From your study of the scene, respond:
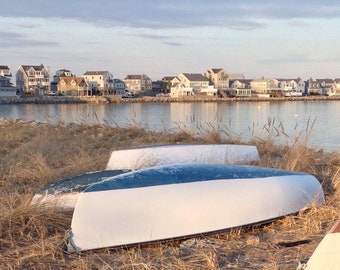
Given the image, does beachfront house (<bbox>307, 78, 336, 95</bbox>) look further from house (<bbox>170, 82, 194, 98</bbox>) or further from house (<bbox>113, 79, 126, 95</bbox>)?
house (<bbox>113, 79, 126, 95</bbox>)

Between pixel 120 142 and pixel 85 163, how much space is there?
261cm

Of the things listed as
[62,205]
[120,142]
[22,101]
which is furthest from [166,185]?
[22,101]

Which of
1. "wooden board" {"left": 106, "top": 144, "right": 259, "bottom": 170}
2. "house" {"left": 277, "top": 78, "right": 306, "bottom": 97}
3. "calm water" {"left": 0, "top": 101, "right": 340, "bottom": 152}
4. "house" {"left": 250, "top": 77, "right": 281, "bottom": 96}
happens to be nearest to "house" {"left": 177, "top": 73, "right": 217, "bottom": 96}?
"house" {"left": 250, "top": 77, "right": 281, "bottom": 96}

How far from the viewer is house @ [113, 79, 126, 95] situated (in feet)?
279

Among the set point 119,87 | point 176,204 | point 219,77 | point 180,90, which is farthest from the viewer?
point 219,77

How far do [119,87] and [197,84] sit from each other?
14.9 metres

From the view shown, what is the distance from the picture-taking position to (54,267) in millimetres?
2631

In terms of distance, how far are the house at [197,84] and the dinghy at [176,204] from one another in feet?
268

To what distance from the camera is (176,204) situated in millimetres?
3199

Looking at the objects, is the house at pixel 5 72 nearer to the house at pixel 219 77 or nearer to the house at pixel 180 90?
the house at pixel 180 90

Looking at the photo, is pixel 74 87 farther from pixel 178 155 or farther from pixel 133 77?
pixel 178 155

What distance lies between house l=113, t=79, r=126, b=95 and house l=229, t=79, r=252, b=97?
2089 cm

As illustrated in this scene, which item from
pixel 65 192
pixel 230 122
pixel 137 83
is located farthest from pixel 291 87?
pixel 65 192

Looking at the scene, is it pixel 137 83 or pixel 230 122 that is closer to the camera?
pixel 230 122
